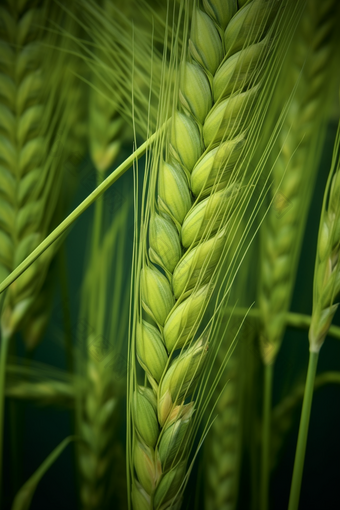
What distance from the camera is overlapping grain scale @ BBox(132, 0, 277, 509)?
363mm

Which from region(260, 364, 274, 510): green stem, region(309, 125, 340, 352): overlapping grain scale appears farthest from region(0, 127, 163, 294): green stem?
region(260, 364, 274, 510): green stem

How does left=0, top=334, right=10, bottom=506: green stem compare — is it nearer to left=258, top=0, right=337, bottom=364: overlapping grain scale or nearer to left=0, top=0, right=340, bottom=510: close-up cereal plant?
left=0, top=0, right=340, bottom=510: close-up cereal plant

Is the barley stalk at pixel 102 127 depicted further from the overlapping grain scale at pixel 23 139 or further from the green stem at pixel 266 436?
the green stem at pixel 266 436

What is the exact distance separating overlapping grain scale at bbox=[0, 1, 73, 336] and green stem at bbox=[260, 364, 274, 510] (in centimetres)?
36

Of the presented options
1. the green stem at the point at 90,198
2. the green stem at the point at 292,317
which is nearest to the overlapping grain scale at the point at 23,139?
the green stem at the point at 90,198

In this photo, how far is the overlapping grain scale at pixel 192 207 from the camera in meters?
0.36

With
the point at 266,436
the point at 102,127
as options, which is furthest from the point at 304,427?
the point at 102,127

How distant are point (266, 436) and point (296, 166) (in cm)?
39

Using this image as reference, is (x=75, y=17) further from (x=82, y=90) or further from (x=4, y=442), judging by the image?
(x=4, y=442)

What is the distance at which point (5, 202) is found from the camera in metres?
0.49

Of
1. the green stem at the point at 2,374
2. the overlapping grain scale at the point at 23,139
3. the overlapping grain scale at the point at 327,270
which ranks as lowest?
the green stem at the point at 2,374

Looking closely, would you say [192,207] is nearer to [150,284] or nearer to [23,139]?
[150,284]

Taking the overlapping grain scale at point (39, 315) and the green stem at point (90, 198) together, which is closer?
the green stem at point (90, 198)

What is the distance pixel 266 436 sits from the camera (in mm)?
526
